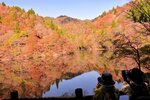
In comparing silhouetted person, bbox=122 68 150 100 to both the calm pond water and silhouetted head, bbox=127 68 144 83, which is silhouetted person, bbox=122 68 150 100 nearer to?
silhouetted head, bbox=127 68 144 83

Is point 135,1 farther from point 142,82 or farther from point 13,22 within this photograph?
point 13,22

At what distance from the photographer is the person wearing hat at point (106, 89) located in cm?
778

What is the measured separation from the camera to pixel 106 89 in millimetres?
7895

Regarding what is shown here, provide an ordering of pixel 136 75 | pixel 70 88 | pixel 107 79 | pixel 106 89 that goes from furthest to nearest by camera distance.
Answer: pixel 70 88, pixel 106 89, pixel 107 79, pixel 136 75

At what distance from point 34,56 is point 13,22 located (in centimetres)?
3548

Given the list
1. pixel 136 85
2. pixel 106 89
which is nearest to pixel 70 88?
pixel 106 89

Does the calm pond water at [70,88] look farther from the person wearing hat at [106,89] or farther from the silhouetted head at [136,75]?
the silhouetted head at [136,75]

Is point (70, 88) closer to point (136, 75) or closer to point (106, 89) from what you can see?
point (106, 89)

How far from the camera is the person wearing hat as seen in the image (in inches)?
306

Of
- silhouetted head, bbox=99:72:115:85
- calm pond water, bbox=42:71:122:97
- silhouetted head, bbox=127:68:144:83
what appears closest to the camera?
silhouetted head, bbox=127:68:144:83

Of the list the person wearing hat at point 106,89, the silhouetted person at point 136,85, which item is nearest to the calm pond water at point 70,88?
the person wearing hat at point 106,89

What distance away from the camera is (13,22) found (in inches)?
7702

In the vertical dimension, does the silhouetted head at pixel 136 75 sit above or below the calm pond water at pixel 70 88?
above

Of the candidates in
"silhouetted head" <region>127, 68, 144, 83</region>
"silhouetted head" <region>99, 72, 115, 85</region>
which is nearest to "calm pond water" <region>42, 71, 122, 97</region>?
"silhouetted head" <region>99, 72, 115, 85</region>
